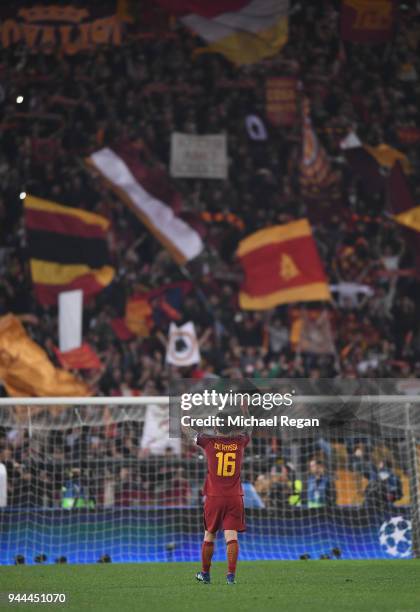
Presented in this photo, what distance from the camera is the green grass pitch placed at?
24.8 feet

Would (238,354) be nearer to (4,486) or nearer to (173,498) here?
(173,498)

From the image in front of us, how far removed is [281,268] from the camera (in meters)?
19.8

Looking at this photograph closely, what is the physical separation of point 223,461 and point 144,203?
1282cm

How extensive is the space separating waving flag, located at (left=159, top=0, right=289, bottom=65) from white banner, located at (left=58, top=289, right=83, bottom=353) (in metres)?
8.37

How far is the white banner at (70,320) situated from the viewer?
18.5 metres

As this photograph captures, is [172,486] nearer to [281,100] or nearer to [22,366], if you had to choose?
[22,366]

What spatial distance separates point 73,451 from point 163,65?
1344 centimetres

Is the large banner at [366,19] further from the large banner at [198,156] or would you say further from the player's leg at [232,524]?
the player's leg at [232,524]

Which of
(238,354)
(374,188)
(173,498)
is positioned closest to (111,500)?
(173,498)

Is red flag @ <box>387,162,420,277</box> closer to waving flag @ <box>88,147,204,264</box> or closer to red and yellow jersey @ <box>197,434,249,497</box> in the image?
waving flag @ <box>88,147,204,264</box>

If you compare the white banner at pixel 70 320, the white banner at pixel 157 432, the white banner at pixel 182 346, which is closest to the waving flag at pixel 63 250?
the white banner at pixel 70 320

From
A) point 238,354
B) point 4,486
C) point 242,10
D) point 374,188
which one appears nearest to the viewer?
point 4,486

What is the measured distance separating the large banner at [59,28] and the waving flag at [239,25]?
146cm

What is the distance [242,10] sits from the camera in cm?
2478
